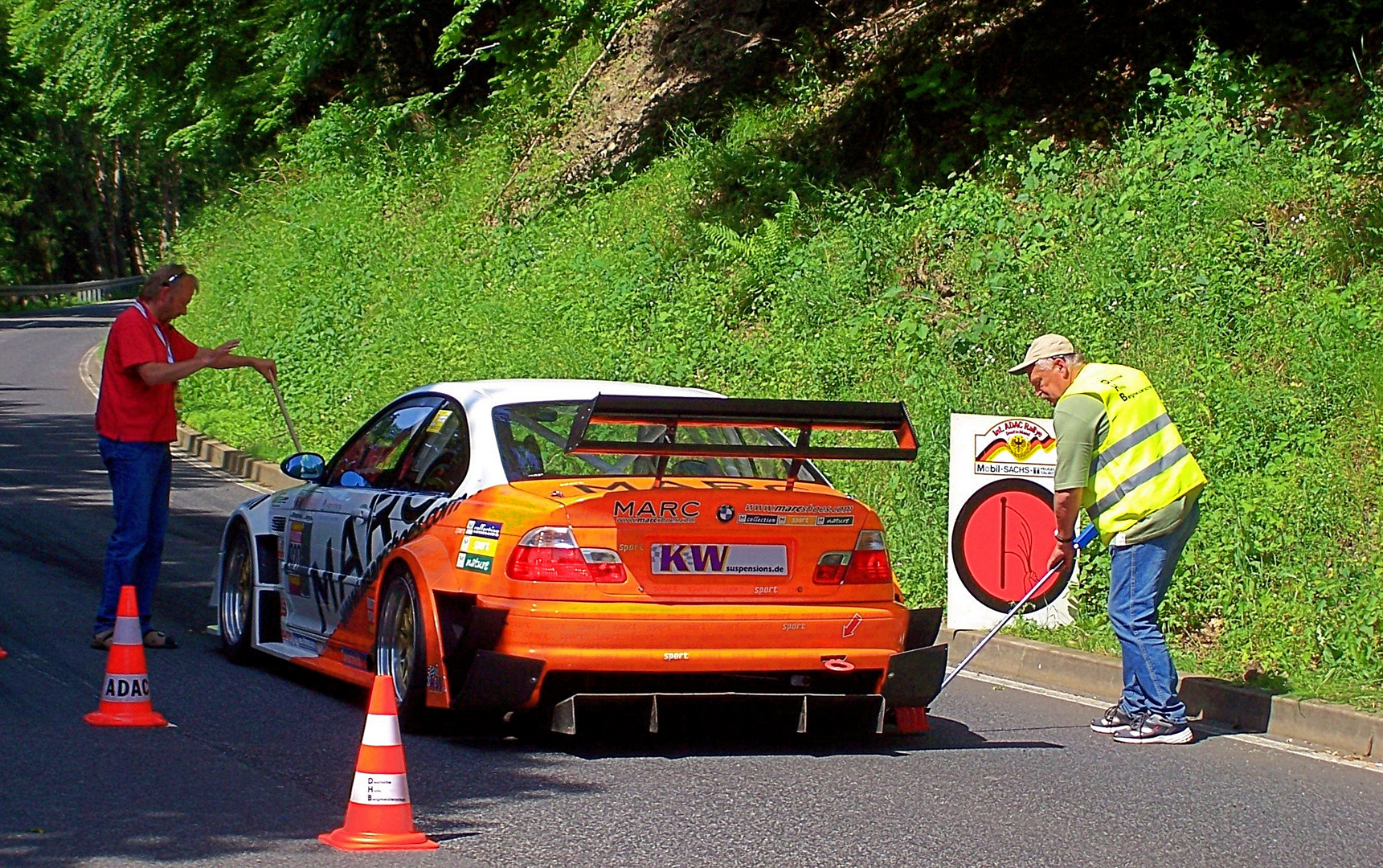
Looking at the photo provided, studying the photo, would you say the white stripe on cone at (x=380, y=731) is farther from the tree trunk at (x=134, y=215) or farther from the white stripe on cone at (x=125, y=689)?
the tree trunk at (x=134, y=215)

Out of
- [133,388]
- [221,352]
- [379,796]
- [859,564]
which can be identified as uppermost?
[221,352]

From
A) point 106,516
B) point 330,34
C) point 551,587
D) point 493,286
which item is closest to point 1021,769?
point 551,587

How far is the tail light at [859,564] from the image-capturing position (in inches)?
279

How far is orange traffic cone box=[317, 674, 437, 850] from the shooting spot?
5.27 metres

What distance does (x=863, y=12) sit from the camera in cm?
2003

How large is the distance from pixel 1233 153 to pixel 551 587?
8887 millimetres

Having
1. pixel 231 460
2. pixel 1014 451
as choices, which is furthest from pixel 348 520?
pixel 231 460

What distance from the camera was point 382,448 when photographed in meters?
8.36

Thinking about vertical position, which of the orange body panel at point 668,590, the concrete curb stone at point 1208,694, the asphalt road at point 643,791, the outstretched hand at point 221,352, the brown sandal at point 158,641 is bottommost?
the brown sandal at point 158,641

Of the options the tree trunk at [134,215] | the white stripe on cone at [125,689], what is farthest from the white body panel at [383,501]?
the tree trunk at [134,215]

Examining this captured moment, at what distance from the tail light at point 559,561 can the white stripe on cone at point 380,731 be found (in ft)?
4.81

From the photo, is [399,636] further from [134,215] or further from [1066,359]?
[134,215]

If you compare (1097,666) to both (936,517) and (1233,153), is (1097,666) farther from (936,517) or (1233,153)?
(1233,153)

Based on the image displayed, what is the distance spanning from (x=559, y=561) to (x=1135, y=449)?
8.98 ft
